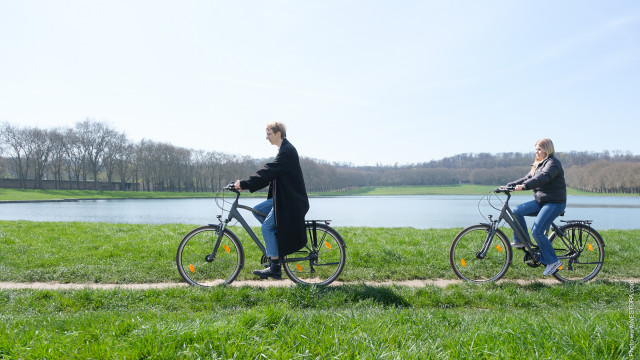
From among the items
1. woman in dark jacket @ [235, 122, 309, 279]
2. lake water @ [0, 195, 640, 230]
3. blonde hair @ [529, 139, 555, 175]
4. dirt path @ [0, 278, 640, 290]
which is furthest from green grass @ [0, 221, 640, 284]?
lake water @ [0, 195, 640, 230]

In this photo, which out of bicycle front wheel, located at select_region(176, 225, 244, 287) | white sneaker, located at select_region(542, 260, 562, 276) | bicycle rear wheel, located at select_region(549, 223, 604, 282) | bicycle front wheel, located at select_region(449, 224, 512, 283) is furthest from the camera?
bicycle rear wheel, located at select_region(549, 223, 604, 282)

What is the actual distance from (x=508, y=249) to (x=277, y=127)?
4.26 meters

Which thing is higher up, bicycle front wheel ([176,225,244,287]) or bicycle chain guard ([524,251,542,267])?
bicycle front wheel ([176,225,244,287])

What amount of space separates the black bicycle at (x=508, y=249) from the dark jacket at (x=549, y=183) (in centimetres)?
39

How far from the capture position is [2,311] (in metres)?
4.28

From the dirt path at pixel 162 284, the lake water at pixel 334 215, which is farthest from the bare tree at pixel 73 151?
the dirt path at pixel 162 284

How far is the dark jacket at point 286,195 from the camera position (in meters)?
5.36

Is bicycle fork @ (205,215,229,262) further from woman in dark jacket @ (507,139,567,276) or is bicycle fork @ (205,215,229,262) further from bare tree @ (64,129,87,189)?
bare tree @ (64,129,87,189)

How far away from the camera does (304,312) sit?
13.2 feet

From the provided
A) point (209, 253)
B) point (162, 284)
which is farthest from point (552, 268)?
point (162, 284)

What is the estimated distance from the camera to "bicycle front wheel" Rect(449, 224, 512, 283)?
613 cm

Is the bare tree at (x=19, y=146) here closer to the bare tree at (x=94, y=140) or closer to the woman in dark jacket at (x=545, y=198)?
the bare tree at (x=94, y=140)

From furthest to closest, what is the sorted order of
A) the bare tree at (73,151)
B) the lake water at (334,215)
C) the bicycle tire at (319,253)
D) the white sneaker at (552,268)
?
1. the bare tree at (73,151)
2. the lake water at (334,215)
3. the white sneaker at (552,268)
4. the bicycle tire at (319,253)

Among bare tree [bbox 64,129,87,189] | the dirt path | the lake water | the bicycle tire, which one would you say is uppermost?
bare tree [bbox 64,129,87,189]
